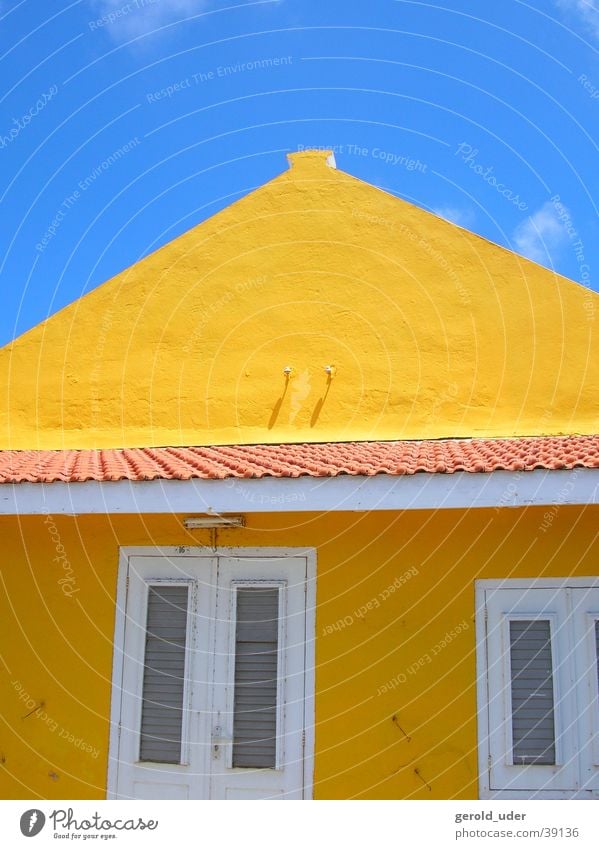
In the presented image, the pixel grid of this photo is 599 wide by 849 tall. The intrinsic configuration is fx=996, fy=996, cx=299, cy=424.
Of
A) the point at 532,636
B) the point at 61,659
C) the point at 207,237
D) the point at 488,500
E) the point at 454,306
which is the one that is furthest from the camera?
the point at 207,237

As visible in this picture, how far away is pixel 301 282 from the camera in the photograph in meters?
10.7

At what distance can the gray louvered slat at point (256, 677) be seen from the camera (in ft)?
23.9

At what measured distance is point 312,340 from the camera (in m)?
10.5

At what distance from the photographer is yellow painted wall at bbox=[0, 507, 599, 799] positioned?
7125 millimetres

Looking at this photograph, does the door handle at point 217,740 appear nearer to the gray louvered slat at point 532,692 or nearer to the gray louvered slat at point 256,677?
the gray louvered slat at point 256,677

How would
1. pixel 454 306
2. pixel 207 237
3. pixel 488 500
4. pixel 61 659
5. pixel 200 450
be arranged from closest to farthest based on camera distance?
pixel 488 500
pixel 61 659
pixel 200 450
pixel 454 306
pixel 207 237

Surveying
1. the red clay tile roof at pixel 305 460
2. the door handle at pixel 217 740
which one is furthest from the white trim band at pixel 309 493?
the door handle at pixel 217 740

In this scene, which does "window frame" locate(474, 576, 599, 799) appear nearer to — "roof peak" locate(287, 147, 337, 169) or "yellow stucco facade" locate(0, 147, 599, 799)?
"yellow stucco facade" locate(0, 147, 599, 799)

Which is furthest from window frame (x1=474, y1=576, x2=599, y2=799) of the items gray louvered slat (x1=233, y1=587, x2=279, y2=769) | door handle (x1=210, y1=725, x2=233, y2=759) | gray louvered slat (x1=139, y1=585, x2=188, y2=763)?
gray louvered slat (x1=139, y1=585, x2=188, y2=763)

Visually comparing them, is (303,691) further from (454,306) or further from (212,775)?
(454,306)

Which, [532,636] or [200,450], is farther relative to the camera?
[200,450]
